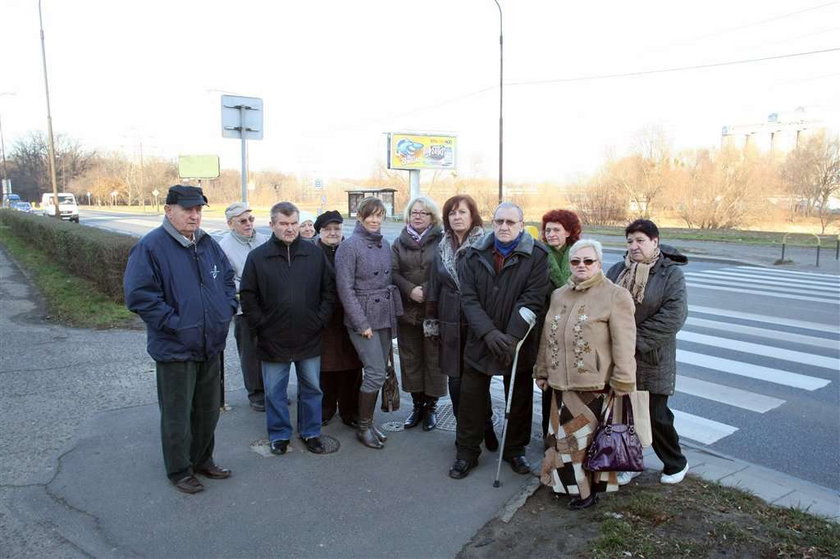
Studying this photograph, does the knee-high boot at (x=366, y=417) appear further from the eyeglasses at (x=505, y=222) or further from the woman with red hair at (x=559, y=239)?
the eyeglasses at (x=505, y=222)

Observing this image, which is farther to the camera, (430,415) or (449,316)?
(430,415)

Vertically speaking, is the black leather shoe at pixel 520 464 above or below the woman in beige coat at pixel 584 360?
below

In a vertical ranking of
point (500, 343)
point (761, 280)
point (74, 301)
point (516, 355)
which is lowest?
point (761, 280)

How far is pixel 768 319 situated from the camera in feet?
34.8

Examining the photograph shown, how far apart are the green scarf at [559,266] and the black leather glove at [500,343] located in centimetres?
67

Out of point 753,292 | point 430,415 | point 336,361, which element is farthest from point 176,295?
point 753,292

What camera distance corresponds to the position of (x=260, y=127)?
27.2 feet

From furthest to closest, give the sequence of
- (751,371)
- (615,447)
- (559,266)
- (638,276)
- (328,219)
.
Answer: (751,371)
(328,219)
(559,266)
(638,276)
(615,447)

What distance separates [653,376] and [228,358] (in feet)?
15.7

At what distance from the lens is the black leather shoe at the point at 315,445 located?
4.48 meters

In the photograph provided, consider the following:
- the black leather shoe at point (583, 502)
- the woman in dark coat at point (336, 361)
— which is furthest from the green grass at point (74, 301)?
the black leather shoe at point (583, 502)

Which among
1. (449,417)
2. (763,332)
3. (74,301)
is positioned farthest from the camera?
(74,301)

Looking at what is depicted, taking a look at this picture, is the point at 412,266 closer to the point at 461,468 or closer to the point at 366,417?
the point at 366,417

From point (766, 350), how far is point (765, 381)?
5.51 feet
